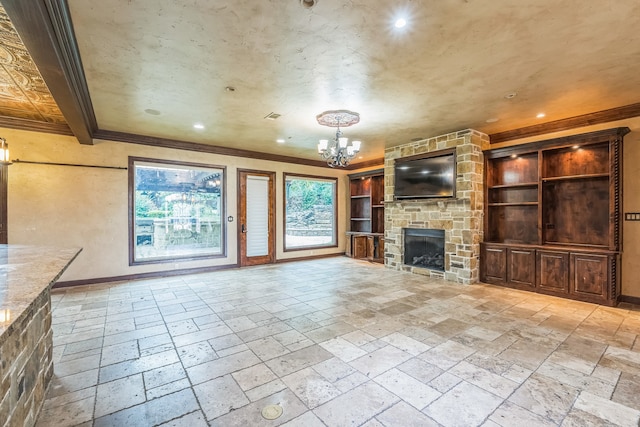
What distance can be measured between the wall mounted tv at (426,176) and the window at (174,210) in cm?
403

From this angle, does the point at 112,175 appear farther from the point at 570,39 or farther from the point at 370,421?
the point at 570,39

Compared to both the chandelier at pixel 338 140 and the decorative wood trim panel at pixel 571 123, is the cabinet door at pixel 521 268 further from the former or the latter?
the chandelier at pixel 338 140

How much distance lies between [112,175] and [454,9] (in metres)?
5.94

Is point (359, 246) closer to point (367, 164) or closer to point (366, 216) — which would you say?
point (366, 216)

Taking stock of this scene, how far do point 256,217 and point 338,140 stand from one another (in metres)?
3.45

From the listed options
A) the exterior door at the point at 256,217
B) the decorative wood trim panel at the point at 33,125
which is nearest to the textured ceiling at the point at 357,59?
the decorative wood trim panel at the point at 33,125

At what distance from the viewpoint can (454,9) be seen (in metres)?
2.17

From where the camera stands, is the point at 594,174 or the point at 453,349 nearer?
the point at 453,349

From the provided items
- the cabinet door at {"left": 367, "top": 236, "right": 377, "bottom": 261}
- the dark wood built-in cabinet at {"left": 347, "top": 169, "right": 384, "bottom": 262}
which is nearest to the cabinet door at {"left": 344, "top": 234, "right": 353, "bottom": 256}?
the dark wood built-in cabinet at {"left": 347, "top": 169, "right": 384, "bottom": 262}

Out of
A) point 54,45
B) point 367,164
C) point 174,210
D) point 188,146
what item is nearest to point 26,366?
point 54,45

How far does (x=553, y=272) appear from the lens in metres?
4.57

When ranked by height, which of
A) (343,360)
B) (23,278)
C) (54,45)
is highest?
(54,45)

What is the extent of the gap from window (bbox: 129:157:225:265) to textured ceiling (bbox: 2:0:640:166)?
4.78 ft

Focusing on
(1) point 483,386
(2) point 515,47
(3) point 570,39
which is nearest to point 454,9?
(2) point 515,47
